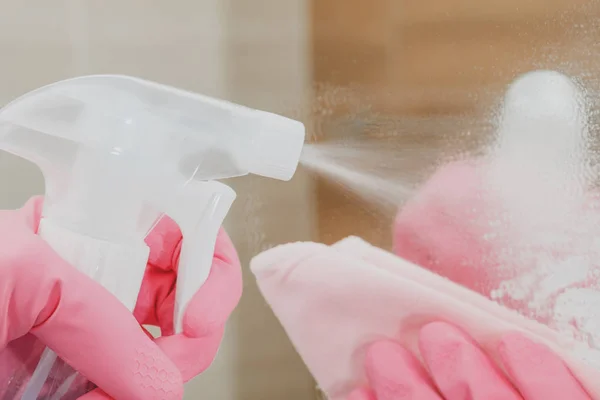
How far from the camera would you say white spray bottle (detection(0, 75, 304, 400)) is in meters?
0.32

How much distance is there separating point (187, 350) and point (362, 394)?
13cm

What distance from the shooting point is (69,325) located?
0.99ft

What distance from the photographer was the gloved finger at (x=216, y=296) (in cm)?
36

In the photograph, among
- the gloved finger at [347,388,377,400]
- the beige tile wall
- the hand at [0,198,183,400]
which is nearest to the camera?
the hand at [0,198,183,400]

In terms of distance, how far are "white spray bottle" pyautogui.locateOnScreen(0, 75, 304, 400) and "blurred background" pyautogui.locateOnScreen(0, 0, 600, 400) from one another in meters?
0.17

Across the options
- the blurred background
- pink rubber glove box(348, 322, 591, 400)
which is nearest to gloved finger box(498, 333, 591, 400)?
pink rubber glove box(348, 322, 591, 400)

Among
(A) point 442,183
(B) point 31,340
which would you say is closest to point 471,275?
(A) point 442,183

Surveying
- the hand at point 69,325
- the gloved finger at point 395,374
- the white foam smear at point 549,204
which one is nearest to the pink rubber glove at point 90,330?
the hand at point 69,325

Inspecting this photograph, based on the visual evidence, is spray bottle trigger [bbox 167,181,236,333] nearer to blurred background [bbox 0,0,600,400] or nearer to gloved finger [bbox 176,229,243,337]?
gloved finger [bbox 176,229,243,337]

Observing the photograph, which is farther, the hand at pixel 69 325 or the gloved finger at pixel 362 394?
the gloved finger at pixel 362 394

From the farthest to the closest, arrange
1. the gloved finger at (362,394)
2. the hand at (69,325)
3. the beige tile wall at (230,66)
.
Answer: the beige tile wall at (230,66) < the gloved finger at (362,394) < the hand at (69,325)

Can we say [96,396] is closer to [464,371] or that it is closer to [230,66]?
[464,371]

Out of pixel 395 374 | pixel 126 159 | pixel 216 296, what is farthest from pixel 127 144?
pixel 395 374

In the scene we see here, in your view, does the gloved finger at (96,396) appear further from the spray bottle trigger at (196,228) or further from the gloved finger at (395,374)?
the gloved finger at (395,374)
